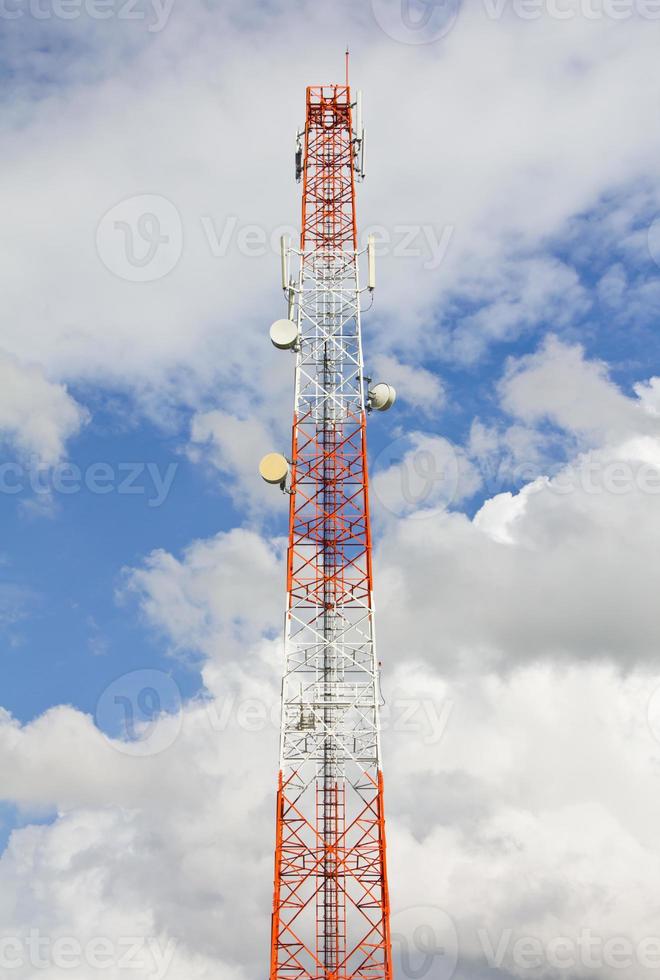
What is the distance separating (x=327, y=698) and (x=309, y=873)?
9.29m

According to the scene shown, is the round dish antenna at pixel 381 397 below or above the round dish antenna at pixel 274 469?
above

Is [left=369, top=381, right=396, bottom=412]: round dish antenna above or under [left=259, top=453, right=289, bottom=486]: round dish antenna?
above

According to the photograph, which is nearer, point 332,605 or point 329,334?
point 332,605

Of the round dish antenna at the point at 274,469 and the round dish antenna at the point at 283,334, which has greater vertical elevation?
the round dish antenna at the point at 283,334

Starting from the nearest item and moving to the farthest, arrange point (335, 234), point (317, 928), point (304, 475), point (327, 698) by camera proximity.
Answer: point (317, 928), point (327, 698), point (304, 475), point (335, 234)

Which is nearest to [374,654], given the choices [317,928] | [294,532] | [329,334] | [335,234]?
[294,532]

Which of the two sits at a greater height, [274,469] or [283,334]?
[283,334]

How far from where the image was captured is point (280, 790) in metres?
58.5

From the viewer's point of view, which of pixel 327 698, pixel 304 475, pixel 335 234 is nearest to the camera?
pixel 327 698

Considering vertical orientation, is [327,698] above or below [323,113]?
below

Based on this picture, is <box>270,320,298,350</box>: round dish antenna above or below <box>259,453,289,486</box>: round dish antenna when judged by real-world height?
above

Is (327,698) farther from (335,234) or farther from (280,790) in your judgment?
(335,234)

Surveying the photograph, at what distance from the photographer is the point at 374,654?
61.5 m

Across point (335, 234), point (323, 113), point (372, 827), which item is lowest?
point (372, 827)
